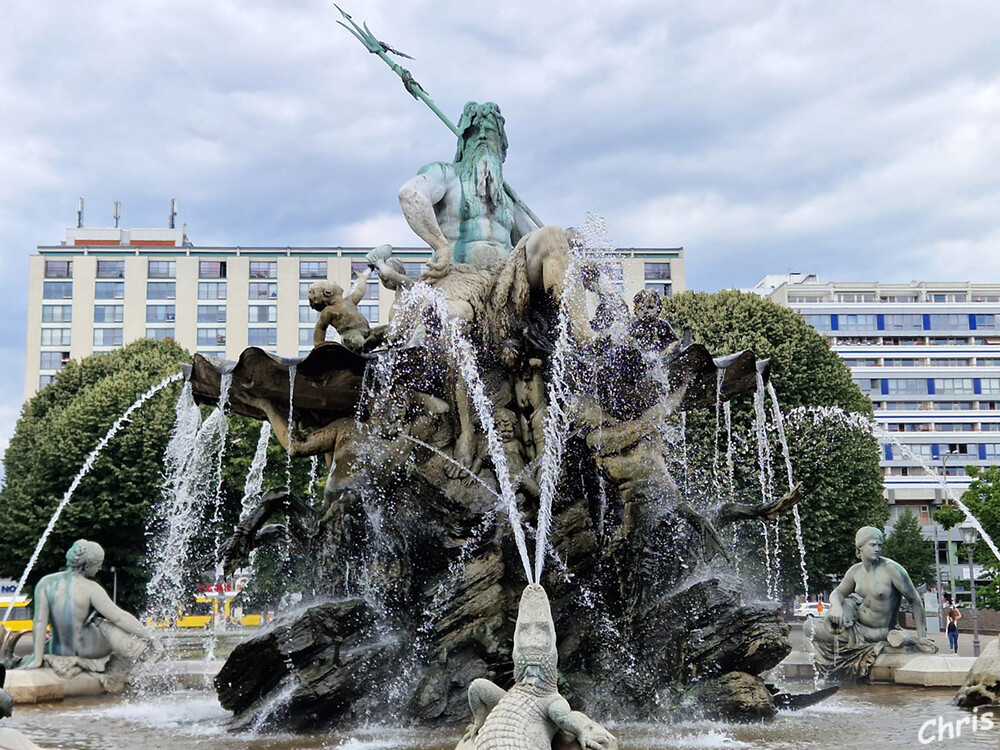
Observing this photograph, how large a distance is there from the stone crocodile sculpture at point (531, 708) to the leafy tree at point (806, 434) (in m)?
21.0

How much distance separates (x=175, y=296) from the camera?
85750 millimetres

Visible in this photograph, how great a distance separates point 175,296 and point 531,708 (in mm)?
84243

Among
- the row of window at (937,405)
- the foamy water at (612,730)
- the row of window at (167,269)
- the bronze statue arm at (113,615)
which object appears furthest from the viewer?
the row of window at (937,405)

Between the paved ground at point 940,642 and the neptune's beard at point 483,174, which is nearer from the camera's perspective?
the neptune's beard at point 483,174

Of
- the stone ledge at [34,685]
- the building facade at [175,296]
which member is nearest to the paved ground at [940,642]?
the stone ledge at [34,685]

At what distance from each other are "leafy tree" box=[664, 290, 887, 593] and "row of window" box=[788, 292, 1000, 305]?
67.7m

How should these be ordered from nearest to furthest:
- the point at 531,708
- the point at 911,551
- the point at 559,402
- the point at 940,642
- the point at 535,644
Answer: the point at 531,708
the point at 535,644
the point at 559,402
the point at 940,642
the point at 911,551

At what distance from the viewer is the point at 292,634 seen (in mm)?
9219

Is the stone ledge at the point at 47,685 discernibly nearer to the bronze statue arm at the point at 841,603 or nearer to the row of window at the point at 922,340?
the bronze statue arm at the point at 841,603

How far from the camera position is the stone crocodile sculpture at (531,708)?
5688 mm

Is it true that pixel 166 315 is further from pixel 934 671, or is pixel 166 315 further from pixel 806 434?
pixel 934 671

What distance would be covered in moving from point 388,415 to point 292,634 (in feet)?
7.66

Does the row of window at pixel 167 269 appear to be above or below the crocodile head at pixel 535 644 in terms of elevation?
above

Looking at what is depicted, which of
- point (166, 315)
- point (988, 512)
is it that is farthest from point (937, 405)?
point (988, 512)
